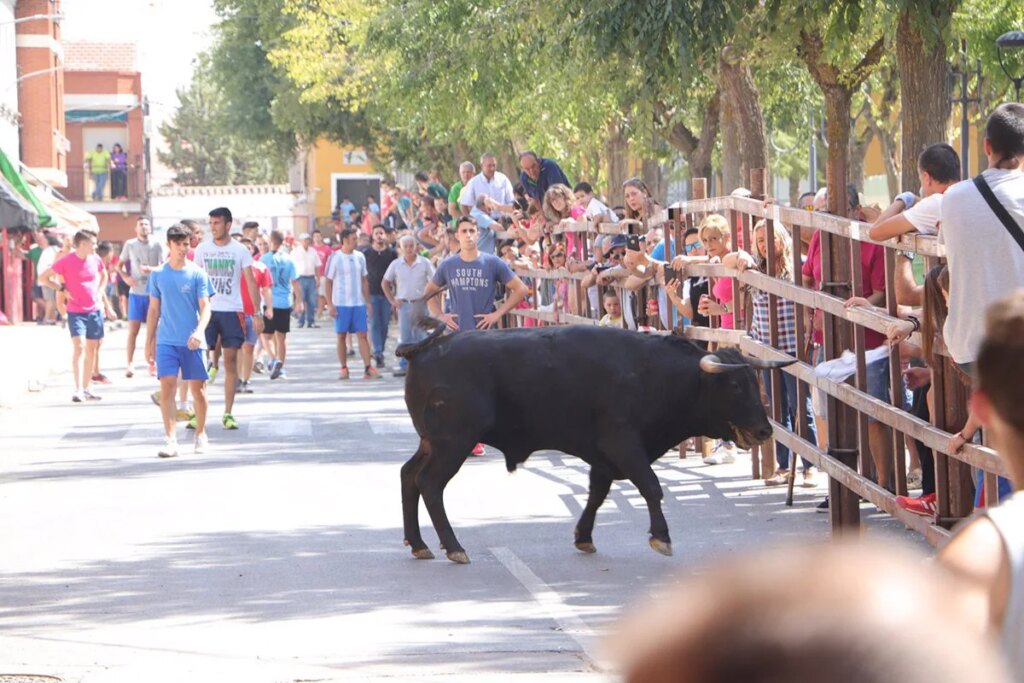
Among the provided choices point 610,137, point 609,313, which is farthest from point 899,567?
point 610,137

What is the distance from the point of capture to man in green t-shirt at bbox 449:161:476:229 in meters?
22.3

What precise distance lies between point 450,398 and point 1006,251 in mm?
3445

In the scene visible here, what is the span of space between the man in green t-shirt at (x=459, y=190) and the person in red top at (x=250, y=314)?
7.84 ft

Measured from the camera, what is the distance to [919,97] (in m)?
15.0

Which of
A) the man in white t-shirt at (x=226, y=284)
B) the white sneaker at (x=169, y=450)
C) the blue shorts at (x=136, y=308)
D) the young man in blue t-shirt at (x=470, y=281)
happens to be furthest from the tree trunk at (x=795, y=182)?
the white sneaker at (x=169, y=450)

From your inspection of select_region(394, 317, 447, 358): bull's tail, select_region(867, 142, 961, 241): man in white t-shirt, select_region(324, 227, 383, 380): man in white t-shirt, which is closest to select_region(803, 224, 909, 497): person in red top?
select_region(867, 142, 961, 241): man in white t-shirt

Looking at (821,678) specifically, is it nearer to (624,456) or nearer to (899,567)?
(899,567)

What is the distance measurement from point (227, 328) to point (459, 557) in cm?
841

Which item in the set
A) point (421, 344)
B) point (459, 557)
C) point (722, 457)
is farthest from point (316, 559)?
point (722, 457)

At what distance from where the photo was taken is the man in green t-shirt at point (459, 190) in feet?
73.1

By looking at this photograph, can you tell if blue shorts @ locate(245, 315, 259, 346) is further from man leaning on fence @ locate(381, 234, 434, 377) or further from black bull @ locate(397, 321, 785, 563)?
black bull @ locate(397, 321, 785, 563)

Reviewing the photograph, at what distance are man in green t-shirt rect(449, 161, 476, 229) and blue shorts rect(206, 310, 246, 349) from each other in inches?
186

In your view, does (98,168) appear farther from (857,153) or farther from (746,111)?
(746,111)

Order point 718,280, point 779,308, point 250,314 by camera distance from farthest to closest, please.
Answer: point 250,314
point 718,280
point 779,308
